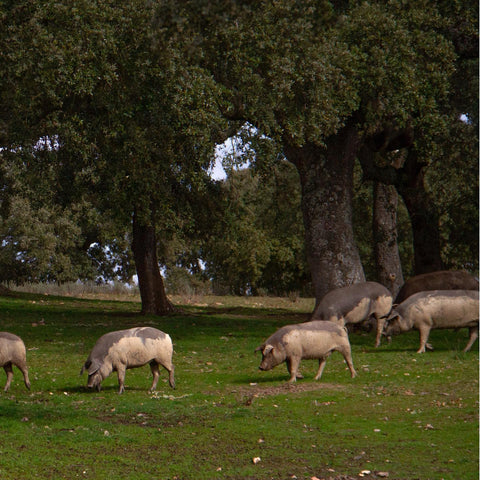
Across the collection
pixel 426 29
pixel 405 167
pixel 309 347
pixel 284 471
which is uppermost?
pixel 426 29

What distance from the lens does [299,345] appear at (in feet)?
53.7

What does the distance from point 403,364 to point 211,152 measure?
27.5 feet

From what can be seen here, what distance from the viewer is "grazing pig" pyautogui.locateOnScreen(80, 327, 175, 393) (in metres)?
15.1

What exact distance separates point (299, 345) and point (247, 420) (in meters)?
3.45

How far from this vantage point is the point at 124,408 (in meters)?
13.9

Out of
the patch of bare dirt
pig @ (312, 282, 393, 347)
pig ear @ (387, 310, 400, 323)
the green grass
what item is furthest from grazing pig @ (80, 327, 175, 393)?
pig @ (312, 282, 393, 347)

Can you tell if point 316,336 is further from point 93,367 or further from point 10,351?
point 10,351

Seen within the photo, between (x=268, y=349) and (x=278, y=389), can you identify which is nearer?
(x=278, y=389)

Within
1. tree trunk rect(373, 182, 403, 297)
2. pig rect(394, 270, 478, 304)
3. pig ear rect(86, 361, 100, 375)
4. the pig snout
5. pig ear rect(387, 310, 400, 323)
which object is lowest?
the pig snout

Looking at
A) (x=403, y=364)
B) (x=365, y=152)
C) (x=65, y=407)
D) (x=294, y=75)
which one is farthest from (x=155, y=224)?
(x=65, y=407)

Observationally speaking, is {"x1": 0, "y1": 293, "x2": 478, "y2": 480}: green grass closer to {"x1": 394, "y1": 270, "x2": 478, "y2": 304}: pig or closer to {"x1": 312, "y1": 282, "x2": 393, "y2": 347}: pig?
{"x1": 312, "y1": 282, "x2": 393, "y2": 347}: pig

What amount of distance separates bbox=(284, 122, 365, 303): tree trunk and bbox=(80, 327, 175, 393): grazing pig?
13.1 metres

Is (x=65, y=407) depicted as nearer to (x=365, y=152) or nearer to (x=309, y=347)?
(x=309, y=347)

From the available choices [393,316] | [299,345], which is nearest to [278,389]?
[299,345]
